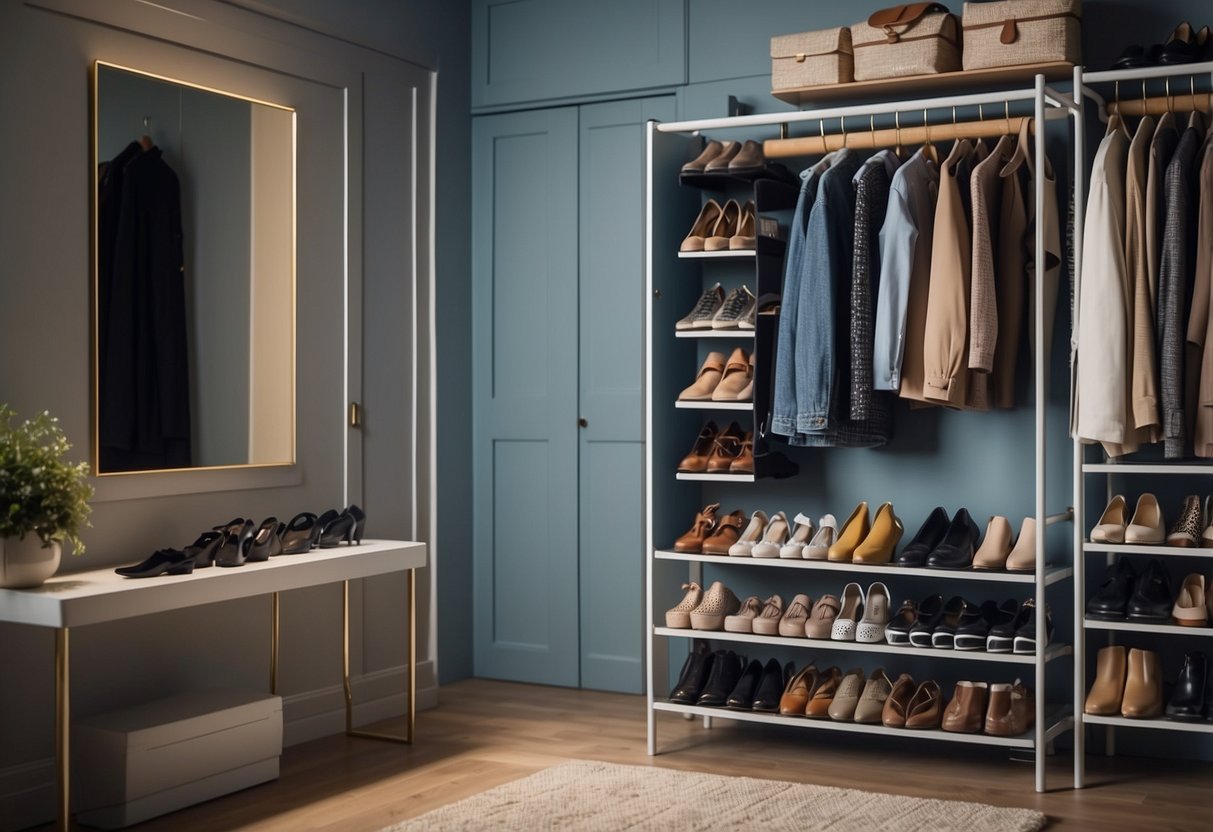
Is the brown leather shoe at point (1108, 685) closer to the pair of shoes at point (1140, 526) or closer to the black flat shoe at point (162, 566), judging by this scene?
the pair of shoes at point (1140, 526)

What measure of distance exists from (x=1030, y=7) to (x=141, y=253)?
2727 millimetres

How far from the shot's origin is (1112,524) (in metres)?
3.71

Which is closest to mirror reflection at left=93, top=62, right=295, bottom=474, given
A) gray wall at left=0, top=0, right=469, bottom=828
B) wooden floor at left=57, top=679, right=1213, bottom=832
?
gray wall at left=0, top=0, right=469, bottom=828

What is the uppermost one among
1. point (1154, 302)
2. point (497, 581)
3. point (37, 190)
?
point (37, 190)

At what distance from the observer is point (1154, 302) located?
3.59 meters

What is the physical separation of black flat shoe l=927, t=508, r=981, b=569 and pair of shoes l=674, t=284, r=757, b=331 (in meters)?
0.87

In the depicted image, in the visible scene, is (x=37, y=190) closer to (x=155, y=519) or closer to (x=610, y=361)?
(x=155, y=519)

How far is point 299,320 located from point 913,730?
2.33 meters

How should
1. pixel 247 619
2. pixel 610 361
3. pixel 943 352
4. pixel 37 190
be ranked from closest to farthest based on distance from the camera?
pixel 37 190 → pixel 943 352 → pixel 247 619 → pixel 610 361

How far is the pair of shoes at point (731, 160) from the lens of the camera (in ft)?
13.8

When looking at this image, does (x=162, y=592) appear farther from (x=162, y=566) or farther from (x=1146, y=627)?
(x=1146, y=627)

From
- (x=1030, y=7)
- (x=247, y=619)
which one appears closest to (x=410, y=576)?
(x=247, y=619)

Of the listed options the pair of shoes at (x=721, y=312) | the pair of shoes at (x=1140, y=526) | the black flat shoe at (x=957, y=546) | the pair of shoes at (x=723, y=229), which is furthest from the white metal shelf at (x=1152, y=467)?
the pair of shoes at (x=723, y=229)

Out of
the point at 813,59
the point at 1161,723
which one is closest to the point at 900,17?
the point at 813,59
